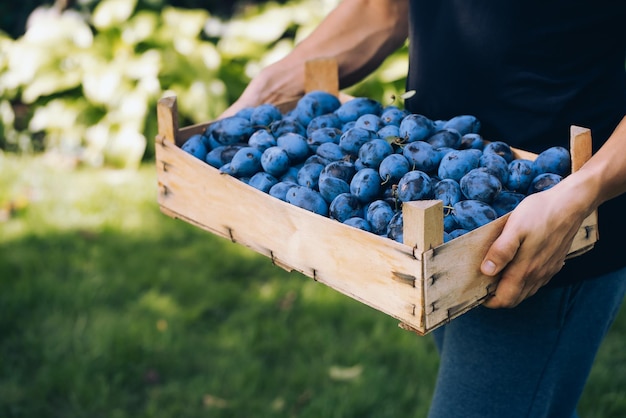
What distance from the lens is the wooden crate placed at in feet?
3.78

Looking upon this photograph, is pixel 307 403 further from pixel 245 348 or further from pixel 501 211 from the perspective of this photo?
pixel 501 211

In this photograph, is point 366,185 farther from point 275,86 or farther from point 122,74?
point 122,74

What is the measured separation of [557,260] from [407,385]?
4.62 feet

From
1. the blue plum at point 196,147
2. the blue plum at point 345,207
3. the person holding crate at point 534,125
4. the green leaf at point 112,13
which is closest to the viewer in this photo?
the blue plum at point 345,207

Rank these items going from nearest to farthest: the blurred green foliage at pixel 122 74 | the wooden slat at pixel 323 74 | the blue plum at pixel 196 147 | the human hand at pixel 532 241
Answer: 1. the human hand at pixel 532 241
2. the blue plum at pixel 196 147
3. the wooden slat at pixel 323 74
4. the blurred green foliage at pixel 122 74

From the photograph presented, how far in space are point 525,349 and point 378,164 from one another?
46cm

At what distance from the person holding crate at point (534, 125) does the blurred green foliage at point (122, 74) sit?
2.96 metres

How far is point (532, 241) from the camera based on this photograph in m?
1.21

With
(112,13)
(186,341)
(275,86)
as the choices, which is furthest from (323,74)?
(112,13)

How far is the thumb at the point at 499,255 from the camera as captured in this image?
1.21 metres

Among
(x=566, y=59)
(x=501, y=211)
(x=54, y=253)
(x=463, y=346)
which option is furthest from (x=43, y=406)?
(x=566, y=59)

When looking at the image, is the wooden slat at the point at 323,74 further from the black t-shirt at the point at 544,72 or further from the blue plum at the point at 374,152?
the blue plum at the point at 374,152

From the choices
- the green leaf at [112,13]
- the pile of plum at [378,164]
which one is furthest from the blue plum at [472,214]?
the green leaf at [112,13]

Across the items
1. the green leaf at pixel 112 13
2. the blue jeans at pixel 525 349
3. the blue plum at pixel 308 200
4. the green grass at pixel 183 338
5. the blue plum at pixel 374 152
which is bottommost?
the green grass at pixel 183 338
